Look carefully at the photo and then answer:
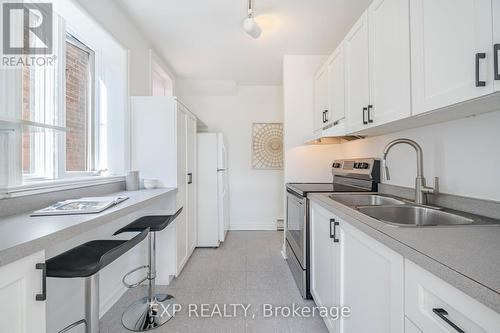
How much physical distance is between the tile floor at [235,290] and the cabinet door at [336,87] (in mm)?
1628

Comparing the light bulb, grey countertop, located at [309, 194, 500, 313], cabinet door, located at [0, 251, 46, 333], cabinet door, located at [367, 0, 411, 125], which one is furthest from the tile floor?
the light bulb

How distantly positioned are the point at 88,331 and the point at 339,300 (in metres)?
1.29

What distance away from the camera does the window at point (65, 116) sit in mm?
1371

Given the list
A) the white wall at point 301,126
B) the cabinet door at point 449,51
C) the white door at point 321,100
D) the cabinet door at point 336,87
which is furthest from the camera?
the white wall at point 301,126

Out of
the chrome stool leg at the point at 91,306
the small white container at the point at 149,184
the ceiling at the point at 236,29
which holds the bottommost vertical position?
the chrome stool leg at the point at 91,306

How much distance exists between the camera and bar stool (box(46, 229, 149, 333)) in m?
0.96

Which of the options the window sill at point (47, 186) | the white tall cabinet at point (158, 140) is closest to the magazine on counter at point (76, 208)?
the window sill at point (47, 186)

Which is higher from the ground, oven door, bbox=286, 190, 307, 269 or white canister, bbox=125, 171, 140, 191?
white canister, bbox=125, 171, 140, 191

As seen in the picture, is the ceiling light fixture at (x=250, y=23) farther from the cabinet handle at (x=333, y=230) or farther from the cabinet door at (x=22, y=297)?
the cabinet door at (x=22, y=297)

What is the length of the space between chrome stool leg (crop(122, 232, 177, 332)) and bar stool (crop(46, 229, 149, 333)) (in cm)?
46

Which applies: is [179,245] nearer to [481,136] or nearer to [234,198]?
[234,198]

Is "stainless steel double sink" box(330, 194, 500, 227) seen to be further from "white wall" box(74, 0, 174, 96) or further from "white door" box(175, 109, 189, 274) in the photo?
"white wall" box(74, 0, 174, 96)

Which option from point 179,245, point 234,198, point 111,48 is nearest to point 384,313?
point 179,245

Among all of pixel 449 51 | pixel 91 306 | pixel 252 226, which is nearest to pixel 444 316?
pixel 449 51
